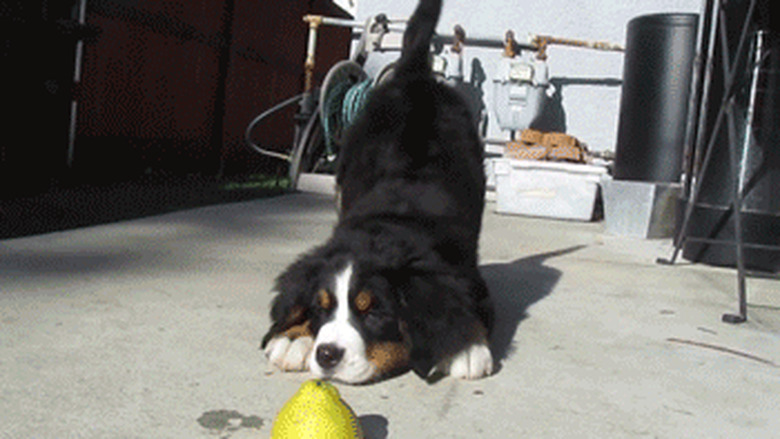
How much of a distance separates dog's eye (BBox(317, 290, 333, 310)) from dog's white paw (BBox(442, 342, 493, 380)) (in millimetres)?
322

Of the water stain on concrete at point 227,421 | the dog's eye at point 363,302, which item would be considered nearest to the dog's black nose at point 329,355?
the dog's eye at point 363,302

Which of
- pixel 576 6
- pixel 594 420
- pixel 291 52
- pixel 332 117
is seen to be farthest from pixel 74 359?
pixel 291 52

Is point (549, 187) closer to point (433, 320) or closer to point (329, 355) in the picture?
point (433, 320)

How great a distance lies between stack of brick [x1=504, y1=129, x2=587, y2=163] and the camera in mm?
5938

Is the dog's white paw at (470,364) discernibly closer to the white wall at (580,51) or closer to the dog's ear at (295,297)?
the dog's ear at (295,297)

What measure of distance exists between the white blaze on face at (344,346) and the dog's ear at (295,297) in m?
0.10

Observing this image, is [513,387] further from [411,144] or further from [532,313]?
[411,144]

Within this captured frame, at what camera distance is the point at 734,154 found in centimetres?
311

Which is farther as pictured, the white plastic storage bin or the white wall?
the white wall

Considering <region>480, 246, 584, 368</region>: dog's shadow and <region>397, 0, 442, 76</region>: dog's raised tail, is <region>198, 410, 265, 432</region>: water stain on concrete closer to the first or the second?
<region>480, 246, 584, 368</region>: dog's shadow

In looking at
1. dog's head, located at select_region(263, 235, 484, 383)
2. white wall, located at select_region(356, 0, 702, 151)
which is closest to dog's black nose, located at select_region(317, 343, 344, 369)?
dog's head, located at select_region(263, 235, 484, 383)

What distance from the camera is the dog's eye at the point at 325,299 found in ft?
5.61

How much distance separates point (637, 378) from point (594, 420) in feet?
1.22

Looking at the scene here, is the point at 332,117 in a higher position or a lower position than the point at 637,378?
higher
